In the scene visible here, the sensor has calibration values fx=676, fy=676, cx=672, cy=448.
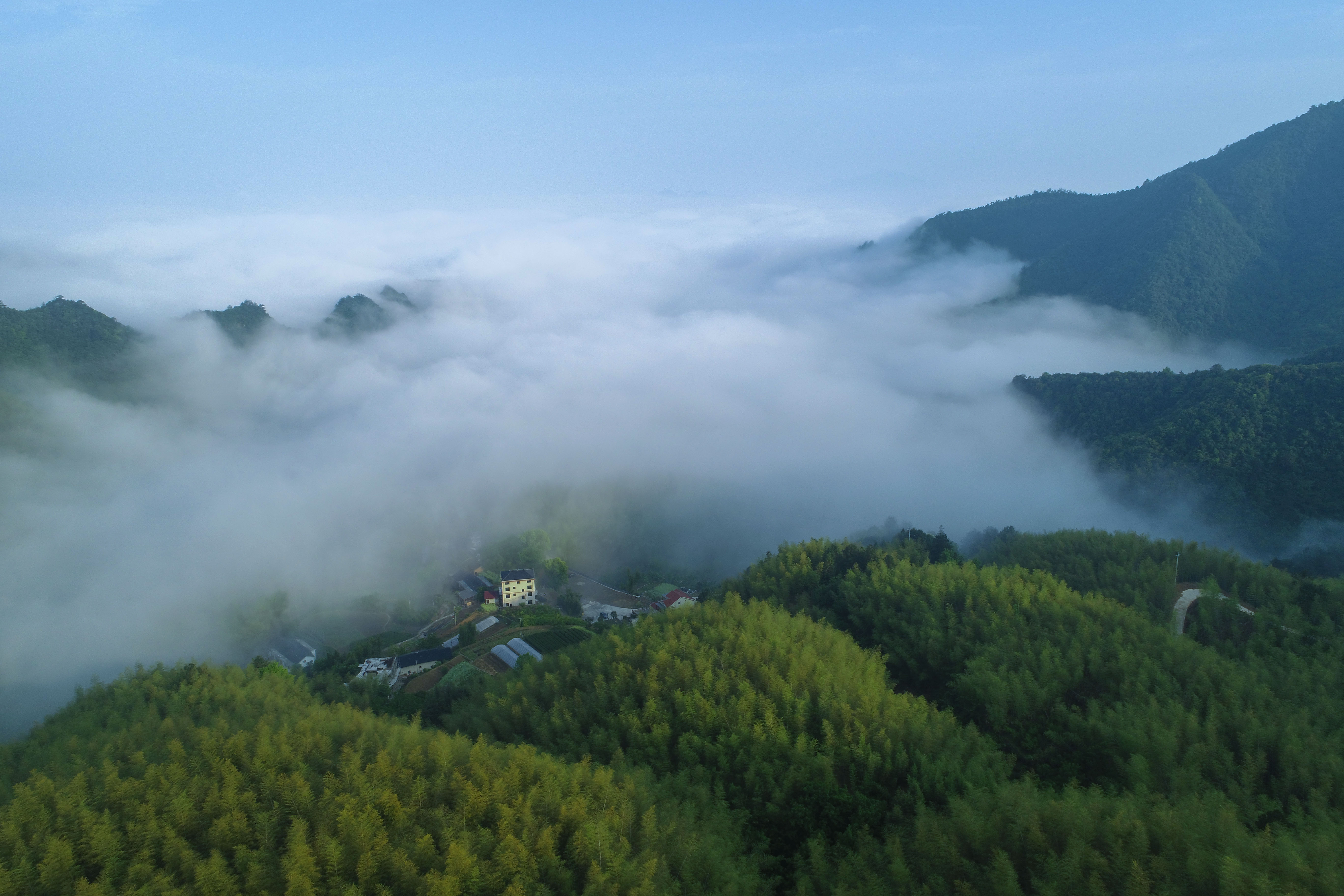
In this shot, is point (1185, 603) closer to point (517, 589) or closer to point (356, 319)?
point (517, 589)

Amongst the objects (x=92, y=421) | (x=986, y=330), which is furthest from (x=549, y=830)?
(x=986, y=330)

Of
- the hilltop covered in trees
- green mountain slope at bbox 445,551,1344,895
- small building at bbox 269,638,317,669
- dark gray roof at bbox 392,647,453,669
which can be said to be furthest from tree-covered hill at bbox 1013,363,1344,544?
small building at bbox 269,638,317,669

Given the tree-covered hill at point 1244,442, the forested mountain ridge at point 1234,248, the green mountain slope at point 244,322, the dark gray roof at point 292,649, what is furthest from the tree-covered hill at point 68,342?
the forested mountain ridge at point 1234,248

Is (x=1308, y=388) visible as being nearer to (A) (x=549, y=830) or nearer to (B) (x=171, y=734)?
(A) (x=549, y=830)

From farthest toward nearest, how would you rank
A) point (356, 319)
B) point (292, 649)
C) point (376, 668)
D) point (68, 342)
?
point (356, 319) → point (68, 342) → point (292, 649) → point (376, 668)

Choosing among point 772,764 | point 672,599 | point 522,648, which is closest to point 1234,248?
point 672,599

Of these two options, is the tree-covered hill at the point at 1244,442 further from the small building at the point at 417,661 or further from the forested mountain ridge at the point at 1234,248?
the small building at the point at 417,661

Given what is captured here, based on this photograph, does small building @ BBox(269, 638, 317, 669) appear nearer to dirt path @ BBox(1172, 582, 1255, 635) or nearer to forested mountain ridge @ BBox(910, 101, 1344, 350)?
dirt path @ BBox(1172, 582, 1255, 635)
